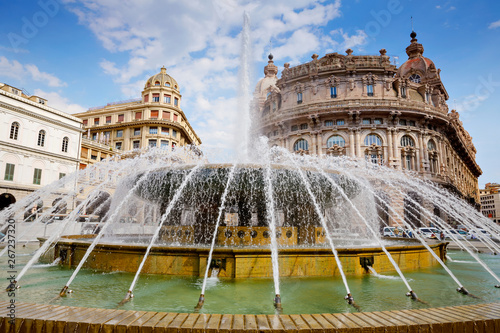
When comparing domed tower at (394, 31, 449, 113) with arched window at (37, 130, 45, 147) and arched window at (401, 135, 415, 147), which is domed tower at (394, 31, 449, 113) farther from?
arched window at (37, 130, 45, 147)

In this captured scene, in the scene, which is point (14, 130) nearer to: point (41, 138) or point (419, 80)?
point (41, 138)

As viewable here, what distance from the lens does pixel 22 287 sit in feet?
17.7

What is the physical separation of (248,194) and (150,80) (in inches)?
2161

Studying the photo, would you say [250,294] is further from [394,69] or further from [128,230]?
[394,69]

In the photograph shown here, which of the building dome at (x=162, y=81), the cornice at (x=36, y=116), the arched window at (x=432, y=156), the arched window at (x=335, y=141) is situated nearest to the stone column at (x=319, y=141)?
the arched window at (x=335, y=141)

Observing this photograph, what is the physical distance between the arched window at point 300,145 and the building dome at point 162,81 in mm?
27885

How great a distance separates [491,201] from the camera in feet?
454

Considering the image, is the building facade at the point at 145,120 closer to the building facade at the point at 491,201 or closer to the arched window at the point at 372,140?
the arched window at the point at 372,140

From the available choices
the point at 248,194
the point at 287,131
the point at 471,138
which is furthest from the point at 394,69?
the point at 471,138

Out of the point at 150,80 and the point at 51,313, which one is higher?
the point at 150,80

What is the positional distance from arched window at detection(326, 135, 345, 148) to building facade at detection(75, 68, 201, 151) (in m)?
27.3

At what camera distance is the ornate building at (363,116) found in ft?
130

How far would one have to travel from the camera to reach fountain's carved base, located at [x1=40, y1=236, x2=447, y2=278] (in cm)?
629

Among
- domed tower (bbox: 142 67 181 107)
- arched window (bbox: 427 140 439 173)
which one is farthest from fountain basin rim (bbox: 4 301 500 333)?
domed tower (bbox: 142 67 181 107)
